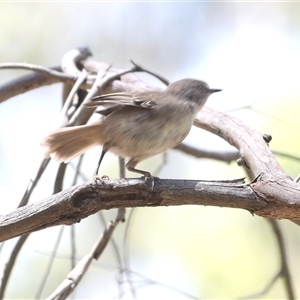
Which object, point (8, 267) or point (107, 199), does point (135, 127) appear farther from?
point (8, 267)

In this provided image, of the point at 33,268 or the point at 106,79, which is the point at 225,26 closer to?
the point at 106,79

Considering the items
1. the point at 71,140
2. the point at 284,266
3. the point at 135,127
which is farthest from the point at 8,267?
the point at 284,266

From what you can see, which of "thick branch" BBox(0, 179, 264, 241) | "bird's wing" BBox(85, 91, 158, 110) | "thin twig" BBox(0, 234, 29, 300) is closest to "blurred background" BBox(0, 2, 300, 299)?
"thin twig" BBox(0, 234, 29, 300)

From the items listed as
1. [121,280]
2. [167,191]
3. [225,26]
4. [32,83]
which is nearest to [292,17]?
[225,26]

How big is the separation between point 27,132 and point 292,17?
1411 millimetres

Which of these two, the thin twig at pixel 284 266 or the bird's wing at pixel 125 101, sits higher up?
the bird's wing at pixel 125 101

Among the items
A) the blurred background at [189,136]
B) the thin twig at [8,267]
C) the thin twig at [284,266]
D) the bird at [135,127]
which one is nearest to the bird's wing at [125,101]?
the bird at [135,127]

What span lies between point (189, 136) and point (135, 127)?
0.91 meters

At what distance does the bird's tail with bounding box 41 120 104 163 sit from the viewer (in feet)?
4.66

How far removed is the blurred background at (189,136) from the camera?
202 cm

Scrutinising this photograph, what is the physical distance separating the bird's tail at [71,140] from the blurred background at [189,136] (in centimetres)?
38

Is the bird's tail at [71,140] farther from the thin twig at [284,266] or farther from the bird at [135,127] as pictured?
the thin twig at [284,266]

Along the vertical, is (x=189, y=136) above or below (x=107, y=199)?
above

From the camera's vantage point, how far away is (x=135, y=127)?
1311 mm
